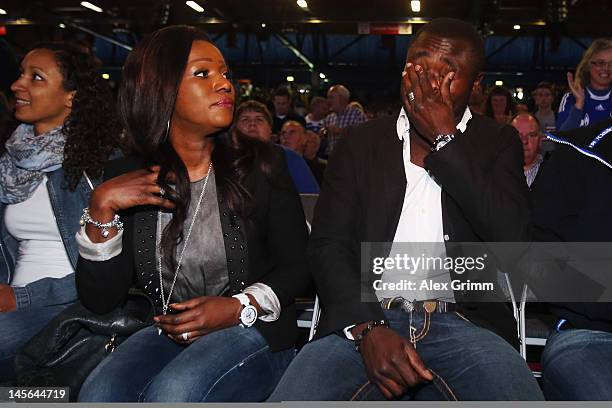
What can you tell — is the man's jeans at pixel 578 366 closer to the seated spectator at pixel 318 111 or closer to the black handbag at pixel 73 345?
the black handbag at pixel 73 345

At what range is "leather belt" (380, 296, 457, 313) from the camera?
2199mm

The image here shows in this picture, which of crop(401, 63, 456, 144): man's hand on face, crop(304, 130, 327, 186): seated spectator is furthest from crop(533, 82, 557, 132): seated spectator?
crop(401, 63, 456, 144): man's hand on face

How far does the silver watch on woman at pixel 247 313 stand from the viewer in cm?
222

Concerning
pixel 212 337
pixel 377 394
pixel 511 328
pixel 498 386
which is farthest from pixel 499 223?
pixel 212 337

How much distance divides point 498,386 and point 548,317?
48.4 inches

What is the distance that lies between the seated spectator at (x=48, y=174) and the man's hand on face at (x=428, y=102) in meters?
1.29

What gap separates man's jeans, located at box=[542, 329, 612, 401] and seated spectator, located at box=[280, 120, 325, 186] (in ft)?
13.9

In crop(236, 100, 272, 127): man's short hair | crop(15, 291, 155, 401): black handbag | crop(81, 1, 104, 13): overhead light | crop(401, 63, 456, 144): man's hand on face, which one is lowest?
crop(15, 291, 155, 401): black handbag

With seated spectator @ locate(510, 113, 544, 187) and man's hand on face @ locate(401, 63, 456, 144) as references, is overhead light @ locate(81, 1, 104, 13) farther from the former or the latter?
man's hand on face @ locate(401, 63, 456, 144)

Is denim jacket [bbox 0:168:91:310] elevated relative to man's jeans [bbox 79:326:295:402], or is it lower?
elevated

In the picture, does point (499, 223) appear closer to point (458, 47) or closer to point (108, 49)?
point (458, 47)

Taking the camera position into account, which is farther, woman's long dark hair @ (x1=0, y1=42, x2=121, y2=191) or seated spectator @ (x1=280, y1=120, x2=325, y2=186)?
seated spectator @ (x1=280, y1=120, x2=325, y2=186)

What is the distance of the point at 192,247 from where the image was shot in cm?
233

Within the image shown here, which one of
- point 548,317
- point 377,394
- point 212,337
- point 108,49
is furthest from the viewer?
point 108,49
